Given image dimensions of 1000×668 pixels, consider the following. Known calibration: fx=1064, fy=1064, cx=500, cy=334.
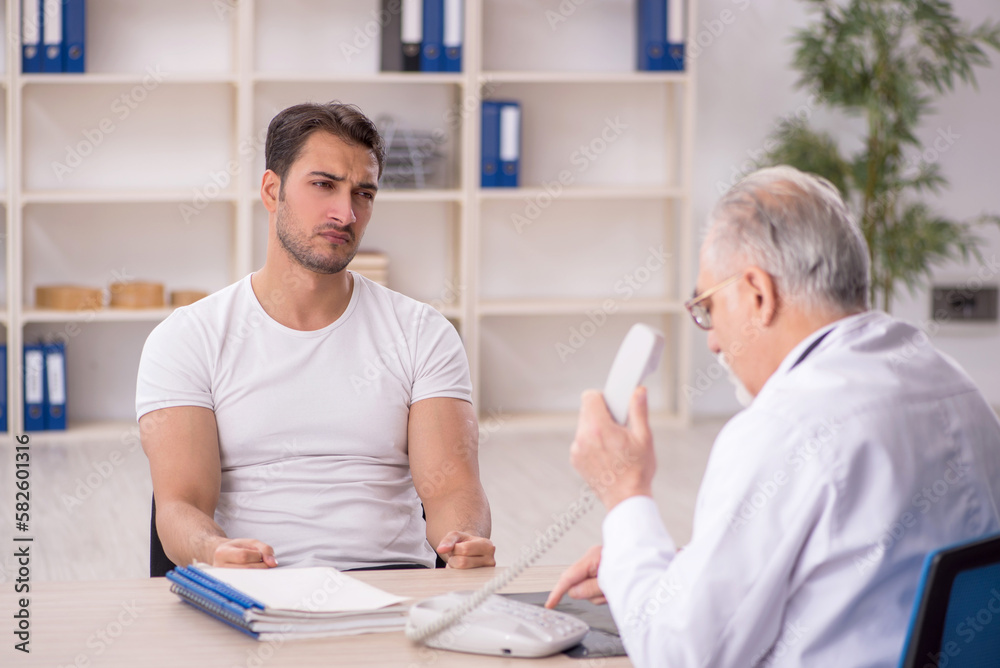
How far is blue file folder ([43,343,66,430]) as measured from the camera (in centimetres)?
443

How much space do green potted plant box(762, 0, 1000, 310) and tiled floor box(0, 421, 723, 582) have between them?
1.20 meters

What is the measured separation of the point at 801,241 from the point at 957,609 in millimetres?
384

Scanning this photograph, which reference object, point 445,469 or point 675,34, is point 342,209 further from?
point 675,34

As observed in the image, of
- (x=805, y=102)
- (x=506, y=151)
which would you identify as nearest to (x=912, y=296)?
(x=805, y=102)

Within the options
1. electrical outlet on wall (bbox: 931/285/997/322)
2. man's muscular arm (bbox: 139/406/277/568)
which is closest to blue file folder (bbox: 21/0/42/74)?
man's muscular arm (bbox: 139/406/277/568)

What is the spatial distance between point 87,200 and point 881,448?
13.4 feet

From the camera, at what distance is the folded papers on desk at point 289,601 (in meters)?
1.19

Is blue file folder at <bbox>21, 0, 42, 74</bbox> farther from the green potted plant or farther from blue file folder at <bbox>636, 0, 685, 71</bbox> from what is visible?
the green potted plant

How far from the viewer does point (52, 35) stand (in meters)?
4.39

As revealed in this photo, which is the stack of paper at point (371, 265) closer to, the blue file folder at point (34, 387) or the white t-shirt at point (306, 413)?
the blue file folder at point (34, 387)

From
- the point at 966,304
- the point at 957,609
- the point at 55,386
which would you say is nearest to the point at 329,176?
the point at 957,609

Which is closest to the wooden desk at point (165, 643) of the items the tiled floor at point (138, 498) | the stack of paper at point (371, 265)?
the tiled floor at point (138, 498)

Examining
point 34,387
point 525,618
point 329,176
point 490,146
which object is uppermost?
point 490,146

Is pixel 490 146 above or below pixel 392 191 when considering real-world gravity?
above
